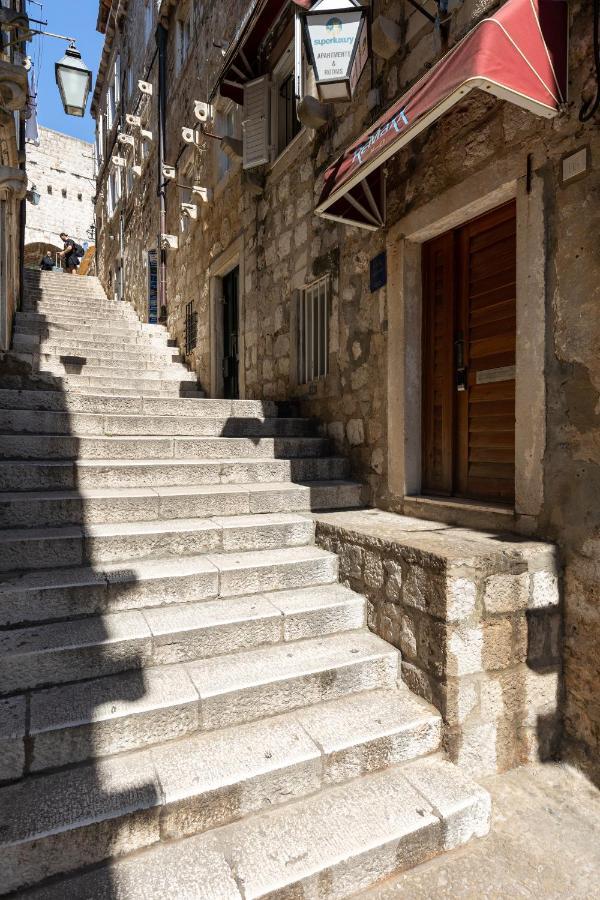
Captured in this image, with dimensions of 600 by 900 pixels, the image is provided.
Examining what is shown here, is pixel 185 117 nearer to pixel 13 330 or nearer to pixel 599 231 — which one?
pixel 13 330

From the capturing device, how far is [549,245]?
2643 millimetres

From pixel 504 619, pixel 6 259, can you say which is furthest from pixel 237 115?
pixel 504 619

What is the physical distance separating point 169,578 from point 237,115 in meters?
7.15

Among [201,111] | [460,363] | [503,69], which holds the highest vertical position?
[201,111]

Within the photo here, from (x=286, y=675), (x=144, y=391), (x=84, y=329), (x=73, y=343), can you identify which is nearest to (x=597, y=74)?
(x=286, y=675)

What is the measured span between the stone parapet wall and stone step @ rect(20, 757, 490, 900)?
0.32 m

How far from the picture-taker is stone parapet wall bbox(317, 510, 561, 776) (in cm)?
246

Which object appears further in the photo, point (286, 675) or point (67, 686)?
point (286, 675)

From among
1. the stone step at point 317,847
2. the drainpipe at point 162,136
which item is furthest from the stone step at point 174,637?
the drainpipe at point 162,136

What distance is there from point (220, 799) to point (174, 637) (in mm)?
763

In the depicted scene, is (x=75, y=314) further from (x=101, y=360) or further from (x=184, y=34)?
(x=184, y=34)

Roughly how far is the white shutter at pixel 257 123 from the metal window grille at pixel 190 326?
342 centimetres

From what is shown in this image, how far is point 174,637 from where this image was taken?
8.32 feet

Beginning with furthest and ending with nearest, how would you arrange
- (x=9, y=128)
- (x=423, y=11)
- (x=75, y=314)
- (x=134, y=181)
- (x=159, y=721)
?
(x=134, y=181) → (x=75, y=314) → (x=9, y=128) → (x=423, y=11) → (x=159, y=721)
